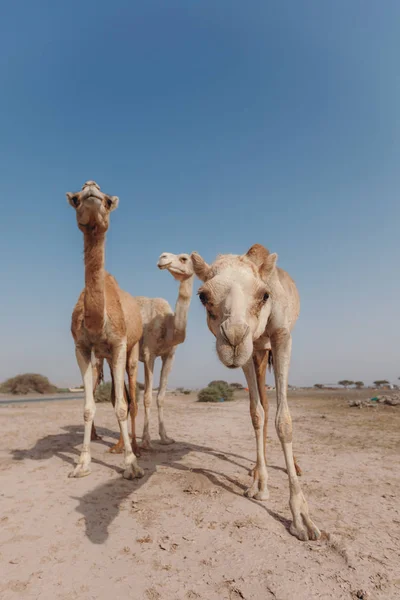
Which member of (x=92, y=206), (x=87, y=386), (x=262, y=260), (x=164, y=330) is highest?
(x=92, y=206)

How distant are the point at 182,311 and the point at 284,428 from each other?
171 inches

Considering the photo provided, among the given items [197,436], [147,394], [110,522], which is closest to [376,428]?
[197,436]

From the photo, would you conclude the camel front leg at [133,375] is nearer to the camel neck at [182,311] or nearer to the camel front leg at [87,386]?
the camel neck at [182,311]

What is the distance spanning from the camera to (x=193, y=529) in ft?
11.6

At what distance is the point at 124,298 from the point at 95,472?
324 cm

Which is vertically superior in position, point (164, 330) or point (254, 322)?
point (164, 330)

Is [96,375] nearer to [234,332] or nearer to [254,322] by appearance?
[254,322]

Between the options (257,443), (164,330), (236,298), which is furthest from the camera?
(164,330)

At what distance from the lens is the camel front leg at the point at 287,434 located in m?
3.39

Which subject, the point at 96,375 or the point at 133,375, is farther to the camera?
the point at 96,375

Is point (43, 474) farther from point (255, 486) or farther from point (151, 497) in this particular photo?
point (255, 486)

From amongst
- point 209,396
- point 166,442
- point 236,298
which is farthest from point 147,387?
point 209,396

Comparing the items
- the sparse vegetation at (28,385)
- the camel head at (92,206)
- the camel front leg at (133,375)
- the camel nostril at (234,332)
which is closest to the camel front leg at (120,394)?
the camel front leg at (133,375)

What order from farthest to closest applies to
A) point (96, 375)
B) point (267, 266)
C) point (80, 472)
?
point (96, 375), point (80, 472), point (267, 266)
